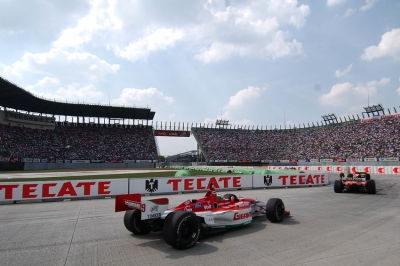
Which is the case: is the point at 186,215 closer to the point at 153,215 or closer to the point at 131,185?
the point at 153,215

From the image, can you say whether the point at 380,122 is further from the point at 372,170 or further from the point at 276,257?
the point at 276,257

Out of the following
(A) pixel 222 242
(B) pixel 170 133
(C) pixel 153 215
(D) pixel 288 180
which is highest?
(B) pixel 170 133

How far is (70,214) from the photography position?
10.8 m

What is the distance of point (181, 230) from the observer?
640cm

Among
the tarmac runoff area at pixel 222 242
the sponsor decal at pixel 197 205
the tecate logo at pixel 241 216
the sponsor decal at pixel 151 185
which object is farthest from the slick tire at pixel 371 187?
the sponsor decal at pixel 197 205

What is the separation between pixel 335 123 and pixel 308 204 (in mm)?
59146

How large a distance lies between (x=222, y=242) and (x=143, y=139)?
60235 millimetres

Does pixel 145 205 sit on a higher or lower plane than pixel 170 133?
lower

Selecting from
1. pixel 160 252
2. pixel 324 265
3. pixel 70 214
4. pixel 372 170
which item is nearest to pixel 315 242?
pixel 324 265

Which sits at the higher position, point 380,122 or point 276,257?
point 380,122

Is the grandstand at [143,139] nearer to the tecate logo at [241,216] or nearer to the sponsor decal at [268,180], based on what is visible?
the sponsor decal at [268,180]

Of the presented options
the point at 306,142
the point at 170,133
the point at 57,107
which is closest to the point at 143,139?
the point at 170,133

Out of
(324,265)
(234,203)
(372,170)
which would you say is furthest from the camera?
(372,170)

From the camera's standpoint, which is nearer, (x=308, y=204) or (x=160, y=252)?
(x=160, y=252)
